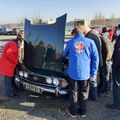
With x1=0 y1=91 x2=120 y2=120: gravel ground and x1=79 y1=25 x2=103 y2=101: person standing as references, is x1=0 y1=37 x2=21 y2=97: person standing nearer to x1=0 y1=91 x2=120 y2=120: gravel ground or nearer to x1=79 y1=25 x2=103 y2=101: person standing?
x1=0 y1=91 x2=120 y2=120: gravel ground

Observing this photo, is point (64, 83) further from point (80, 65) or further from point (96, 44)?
point (96, 44)

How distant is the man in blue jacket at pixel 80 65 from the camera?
5648mm

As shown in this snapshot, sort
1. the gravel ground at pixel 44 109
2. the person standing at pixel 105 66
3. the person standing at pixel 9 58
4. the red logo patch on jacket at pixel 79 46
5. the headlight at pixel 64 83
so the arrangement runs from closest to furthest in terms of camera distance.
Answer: the red logo patch on jacket at pixel 79 46 → the gravel ground at pixel 44 109 → the headlight at pixel 64 83 → the person standing at pixel 9 58 → the person standing at pixel 105 66

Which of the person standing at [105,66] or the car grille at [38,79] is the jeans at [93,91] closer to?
the person standing at [105,66]

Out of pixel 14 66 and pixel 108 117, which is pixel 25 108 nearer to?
pixel 14 66

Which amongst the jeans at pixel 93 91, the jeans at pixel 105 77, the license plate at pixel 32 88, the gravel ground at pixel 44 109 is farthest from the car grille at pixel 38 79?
the jeans at pixel 105 77

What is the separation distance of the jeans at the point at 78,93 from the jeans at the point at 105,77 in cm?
164

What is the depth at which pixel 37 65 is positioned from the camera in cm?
688

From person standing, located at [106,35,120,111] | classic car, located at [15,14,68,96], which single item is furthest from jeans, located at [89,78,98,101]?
classic car, located at [15,14,68,96]

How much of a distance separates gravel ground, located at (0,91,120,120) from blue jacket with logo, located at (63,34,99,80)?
3.12 feet

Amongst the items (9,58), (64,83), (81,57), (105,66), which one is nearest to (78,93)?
(64,83)

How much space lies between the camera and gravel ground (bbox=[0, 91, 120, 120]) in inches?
235

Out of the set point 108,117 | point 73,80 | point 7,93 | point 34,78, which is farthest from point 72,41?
point 7,93

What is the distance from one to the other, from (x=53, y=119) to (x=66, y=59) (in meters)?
1.42
